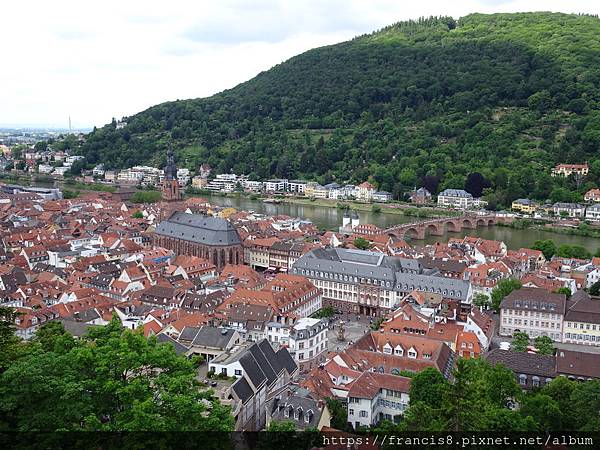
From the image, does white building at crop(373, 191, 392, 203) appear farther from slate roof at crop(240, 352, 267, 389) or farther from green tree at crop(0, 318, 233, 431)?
green tree at crop(0, 318, 233, 431)

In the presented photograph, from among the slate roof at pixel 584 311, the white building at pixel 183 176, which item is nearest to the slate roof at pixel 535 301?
the slate roof at pixel 584 311

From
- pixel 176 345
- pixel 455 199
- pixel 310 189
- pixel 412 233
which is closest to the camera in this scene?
pixel 176 345

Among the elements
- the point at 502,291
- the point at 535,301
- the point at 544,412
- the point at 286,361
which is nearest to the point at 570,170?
the point at 502,291

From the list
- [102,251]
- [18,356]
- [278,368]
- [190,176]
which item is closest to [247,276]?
[102,251]

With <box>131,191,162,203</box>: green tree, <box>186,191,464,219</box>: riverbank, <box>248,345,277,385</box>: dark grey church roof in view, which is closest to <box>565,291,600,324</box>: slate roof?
<box>248,345,277,385</box>: dark grey church roof

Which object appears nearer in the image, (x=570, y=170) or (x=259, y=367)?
(x=259, y=367)

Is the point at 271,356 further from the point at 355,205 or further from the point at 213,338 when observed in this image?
the point at 355,205
